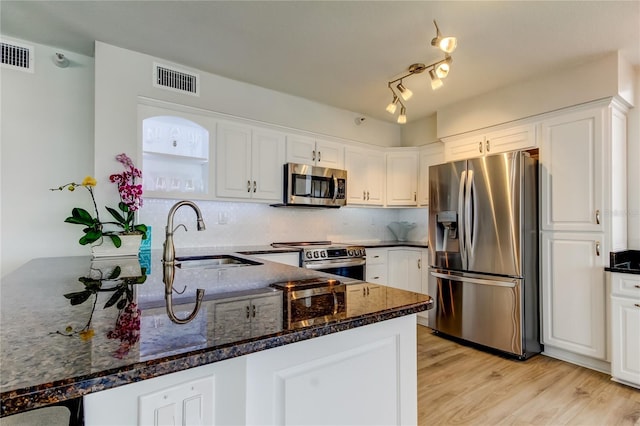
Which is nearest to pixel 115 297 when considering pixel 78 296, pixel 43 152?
pixel 78 296

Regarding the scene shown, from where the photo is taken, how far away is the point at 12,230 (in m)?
2.56

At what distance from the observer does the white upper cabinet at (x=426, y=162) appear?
421 centimetres

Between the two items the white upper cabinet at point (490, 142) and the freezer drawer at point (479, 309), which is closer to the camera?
the freezer drawer at point (479, 309)

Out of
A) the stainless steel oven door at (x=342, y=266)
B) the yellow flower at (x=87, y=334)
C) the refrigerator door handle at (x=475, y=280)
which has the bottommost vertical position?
the refrigerator door handle at (x=475, y=280)

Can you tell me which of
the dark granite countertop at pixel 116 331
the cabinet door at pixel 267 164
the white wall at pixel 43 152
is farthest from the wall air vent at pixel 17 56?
the dark granite countertop at pixel 116 331

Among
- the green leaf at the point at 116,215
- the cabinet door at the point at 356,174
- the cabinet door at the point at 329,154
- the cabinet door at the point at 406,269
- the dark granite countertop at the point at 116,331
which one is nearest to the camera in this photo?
the dark granite countertop at the point at 116,331

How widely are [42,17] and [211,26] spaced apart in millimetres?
1137

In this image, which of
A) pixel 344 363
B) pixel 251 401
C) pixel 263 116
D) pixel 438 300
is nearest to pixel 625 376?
pixel 438 300

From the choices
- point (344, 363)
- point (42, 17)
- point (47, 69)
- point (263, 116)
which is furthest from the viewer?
point (263, 116)

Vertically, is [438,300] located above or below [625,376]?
above

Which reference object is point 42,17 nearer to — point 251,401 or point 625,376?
point 251,401

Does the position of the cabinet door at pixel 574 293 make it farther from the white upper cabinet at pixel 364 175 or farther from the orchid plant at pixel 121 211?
the orchid plant at pixel 121 211

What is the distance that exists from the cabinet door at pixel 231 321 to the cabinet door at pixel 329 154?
119 inches

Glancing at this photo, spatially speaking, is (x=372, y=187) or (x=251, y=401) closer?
(x=251, y=401)
